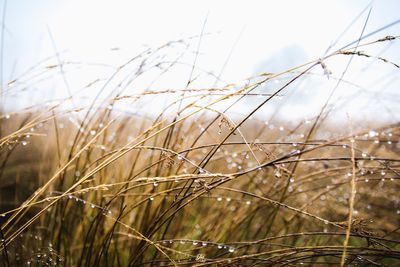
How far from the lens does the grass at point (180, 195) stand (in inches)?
35.7

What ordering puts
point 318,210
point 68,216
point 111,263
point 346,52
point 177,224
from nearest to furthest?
point 346,52
point 111,263
point 68,216
point 177,224
point 318,210

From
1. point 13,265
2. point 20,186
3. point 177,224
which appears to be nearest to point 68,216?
point 13,265

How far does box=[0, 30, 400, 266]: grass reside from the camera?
2.97 feet

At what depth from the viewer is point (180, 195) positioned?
1.34 metres

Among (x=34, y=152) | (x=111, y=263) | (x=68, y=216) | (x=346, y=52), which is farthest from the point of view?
(x=34, y=152)

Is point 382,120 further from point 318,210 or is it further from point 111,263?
point 111,263

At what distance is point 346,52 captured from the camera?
780 millimetres

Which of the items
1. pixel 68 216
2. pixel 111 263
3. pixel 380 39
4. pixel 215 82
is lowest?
pixel 111 263

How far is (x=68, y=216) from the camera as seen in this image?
1.51 meters

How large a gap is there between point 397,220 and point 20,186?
7.70ft

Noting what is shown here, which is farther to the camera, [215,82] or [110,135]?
[110,135]

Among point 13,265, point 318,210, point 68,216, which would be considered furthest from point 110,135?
point 318,210

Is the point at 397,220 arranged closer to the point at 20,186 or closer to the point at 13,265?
the point at 13,265

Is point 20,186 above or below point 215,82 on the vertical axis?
below
